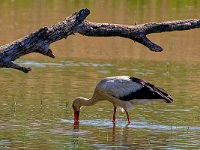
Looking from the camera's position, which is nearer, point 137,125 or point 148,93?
point 137,125

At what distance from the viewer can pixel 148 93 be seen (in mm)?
14547

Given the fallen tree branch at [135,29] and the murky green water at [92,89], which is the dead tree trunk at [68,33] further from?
the murky green water at [92,89]

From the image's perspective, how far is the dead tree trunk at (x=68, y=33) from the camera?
11.3 m

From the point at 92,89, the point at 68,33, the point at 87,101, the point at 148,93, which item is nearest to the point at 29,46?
the point at 68,33

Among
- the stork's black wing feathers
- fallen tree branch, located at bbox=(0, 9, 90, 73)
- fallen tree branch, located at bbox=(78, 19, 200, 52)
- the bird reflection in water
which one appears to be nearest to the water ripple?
the bird reflection in water

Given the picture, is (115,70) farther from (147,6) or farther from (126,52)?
(147,6)

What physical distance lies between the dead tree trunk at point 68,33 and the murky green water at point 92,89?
1.38 metres

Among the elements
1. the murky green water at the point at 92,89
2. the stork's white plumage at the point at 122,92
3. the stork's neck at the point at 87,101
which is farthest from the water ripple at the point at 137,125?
the stork's neck at the point at 87,101

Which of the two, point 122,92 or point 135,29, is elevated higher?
point 135,29

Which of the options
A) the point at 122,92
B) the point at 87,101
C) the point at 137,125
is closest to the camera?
the point at 137,125

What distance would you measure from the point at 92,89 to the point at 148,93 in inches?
110

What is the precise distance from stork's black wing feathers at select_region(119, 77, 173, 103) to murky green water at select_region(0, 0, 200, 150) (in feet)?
1.09

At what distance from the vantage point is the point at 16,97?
16.0 m

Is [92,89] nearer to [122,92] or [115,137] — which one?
[122,92]
